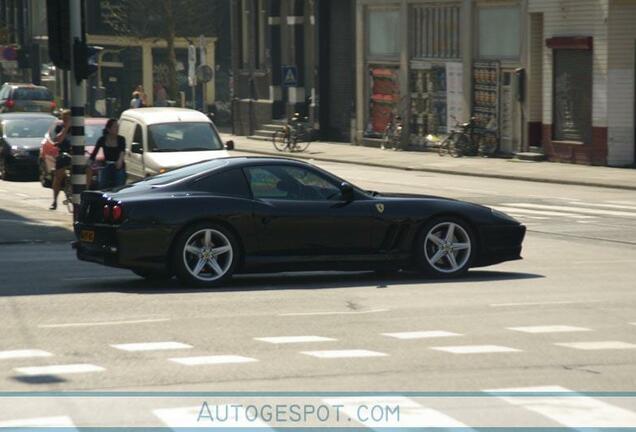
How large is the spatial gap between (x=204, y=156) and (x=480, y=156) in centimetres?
1860

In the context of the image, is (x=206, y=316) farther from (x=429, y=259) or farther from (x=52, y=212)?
(x=52, y=212)

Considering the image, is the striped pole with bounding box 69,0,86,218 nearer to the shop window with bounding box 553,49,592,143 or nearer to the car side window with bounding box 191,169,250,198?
the car side window with bounding box 191,169,250,198

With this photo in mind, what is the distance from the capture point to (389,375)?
1038 centimetres

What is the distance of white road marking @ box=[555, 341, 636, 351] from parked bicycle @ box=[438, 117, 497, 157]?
32.6 m

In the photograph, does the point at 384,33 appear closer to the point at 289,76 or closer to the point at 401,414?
the point at 289,76

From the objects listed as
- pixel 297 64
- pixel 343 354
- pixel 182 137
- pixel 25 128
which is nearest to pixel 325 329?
pixel 343 354

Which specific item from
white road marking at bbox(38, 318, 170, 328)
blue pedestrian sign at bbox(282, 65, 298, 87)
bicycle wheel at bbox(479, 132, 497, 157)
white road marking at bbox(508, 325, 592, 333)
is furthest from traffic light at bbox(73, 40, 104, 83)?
blue pedestrian sign at bbox(282, 65, 298, 87)

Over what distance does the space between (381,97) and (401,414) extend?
4284cm

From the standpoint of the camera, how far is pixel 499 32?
146ft

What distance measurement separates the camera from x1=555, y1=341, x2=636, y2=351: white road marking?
11.7 m

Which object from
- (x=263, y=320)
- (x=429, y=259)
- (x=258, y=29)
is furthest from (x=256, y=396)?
(x=258, y=29)

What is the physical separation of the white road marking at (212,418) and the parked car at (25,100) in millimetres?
44298

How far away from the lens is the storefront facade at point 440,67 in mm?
43969

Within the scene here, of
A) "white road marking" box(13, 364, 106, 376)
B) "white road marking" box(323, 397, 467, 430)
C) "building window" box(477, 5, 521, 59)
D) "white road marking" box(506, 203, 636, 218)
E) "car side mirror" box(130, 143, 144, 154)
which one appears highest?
"building window" box(477, 5, 521, 59)
